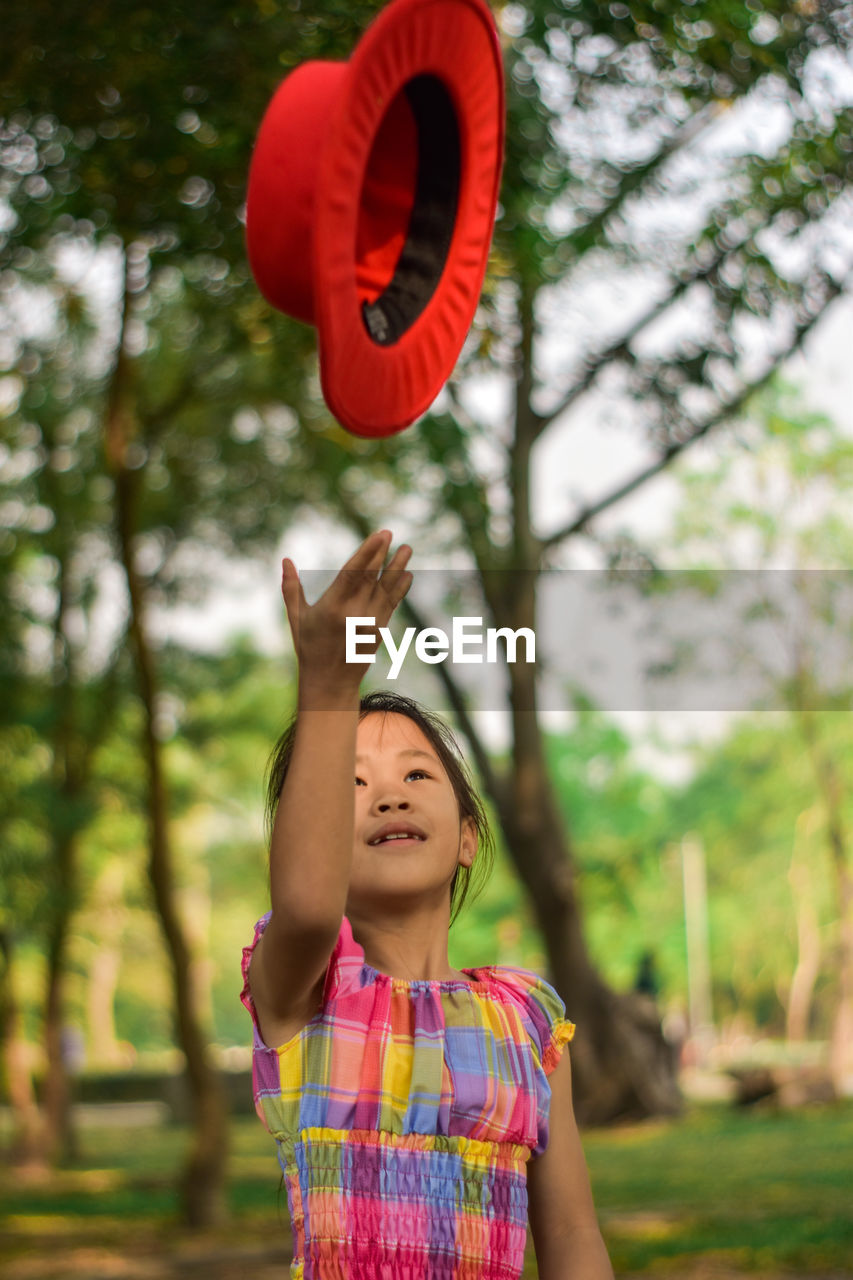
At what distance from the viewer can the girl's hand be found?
1312mm

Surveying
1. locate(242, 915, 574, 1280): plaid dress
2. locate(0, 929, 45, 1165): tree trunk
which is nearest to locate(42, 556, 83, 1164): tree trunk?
locate(0, 929, 45, 1165): tree trunk

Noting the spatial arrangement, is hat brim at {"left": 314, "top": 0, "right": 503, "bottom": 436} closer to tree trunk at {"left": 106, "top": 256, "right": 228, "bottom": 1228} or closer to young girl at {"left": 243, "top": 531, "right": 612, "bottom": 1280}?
young girl at {"left": 243, "top": 531, "right": 612, "bottom": 1280}

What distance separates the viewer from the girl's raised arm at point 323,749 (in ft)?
4.32

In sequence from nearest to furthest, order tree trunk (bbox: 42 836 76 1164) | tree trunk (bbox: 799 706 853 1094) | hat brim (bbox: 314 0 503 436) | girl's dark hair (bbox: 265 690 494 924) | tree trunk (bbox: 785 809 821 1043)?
hat brim (bbox: 314 0 503 436)
girl's dark hair (bbox: 265 690 494 924)
tree trunk (bbox: 42 836 76 1164)
tree trunk (bbox: 799 706 853 1094)
tree trunk (bbox: 785 809 821 1043)

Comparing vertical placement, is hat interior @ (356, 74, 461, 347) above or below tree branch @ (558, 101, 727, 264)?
below

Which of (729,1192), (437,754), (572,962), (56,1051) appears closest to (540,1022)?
(437,754)

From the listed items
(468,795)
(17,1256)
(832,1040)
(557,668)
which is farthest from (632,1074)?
(468,795)

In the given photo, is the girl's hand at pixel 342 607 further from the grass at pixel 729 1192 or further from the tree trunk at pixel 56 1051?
the tree trunk at pixel 56 1051

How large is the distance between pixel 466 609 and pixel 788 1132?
20.4ft

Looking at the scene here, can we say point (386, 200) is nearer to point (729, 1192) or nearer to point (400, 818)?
point (400, 818)

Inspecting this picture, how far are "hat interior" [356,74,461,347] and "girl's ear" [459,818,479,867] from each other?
605 millimetres

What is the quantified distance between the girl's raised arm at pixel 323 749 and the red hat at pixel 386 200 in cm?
40

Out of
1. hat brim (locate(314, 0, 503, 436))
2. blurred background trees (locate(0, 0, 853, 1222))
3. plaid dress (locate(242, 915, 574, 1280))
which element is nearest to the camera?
plaid dress (locate(242, 915, 574, 1280))

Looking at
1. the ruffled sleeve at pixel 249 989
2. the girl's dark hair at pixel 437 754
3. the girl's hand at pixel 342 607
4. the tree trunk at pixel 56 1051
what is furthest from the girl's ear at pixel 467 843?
the tree trunk at pixel 56 1051
